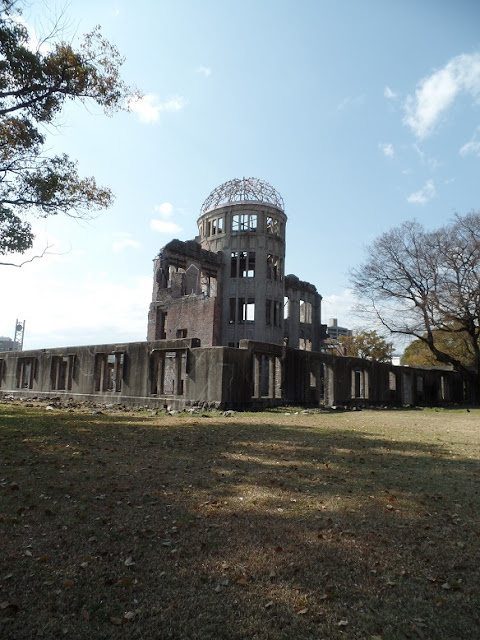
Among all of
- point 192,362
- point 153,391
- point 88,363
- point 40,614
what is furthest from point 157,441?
point 88,363

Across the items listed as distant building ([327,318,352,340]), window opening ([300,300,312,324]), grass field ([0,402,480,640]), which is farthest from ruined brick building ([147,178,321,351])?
distant building ([327,318,352,340])

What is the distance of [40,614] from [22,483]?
2872 millimetres

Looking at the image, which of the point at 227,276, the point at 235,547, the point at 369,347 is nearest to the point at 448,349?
the point at 369,347

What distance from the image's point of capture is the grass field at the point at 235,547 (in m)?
2.58

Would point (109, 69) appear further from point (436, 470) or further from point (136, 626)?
point (136, 626)

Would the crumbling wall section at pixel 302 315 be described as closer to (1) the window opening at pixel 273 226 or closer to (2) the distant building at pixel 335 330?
(1) the window opening at pixel 273 226

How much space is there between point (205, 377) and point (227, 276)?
1945cm

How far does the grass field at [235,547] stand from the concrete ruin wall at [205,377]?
32.5 ft

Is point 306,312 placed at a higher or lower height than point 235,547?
higher

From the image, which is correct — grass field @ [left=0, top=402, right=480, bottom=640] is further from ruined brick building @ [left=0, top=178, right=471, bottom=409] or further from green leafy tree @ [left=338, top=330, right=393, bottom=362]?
green leafy tree @ [left=338, top=330, right=393, bottom=362]

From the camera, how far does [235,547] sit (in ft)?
11.5

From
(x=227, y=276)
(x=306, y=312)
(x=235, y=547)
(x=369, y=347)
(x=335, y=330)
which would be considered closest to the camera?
(x=235, y=547)

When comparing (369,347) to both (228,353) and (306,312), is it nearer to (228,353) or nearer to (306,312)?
(306,312)

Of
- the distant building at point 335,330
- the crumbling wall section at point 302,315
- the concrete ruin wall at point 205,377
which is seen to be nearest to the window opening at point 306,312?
the crumbling wall section at point 302,315
